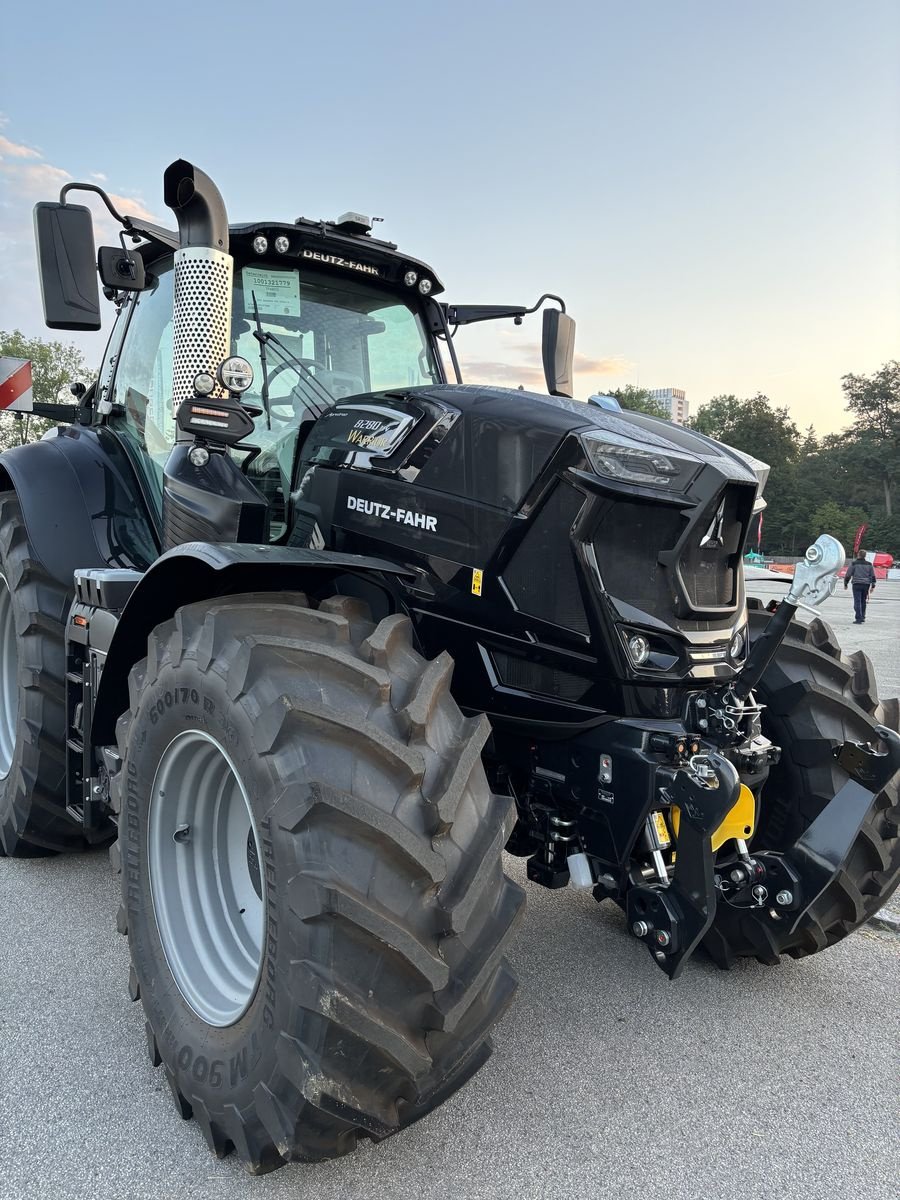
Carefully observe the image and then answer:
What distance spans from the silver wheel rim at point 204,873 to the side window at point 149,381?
5.14 feet

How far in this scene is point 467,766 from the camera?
197 centimetres

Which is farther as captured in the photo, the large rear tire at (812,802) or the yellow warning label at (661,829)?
the large rear tire at (812,802)

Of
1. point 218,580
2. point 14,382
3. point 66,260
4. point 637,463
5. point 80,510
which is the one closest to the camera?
point 637,463

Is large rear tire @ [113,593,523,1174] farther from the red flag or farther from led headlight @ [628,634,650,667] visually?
the red flag

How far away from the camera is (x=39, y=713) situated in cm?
360

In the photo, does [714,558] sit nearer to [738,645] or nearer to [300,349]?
[738,645]

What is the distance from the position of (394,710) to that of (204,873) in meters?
1.02

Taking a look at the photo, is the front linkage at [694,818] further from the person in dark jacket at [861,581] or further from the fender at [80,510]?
the person in dark jacket at [861,581]

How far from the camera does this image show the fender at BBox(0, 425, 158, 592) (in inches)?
144

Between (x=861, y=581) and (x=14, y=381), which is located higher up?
(x=14, y=381)

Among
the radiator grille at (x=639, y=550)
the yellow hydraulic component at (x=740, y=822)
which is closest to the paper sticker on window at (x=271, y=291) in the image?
the radiator grille at (x=639, y=550)

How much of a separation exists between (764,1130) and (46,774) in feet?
9.50

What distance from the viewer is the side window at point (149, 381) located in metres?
3.63

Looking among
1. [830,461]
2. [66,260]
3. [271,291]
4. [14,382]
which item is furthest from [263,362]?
[830,461]
